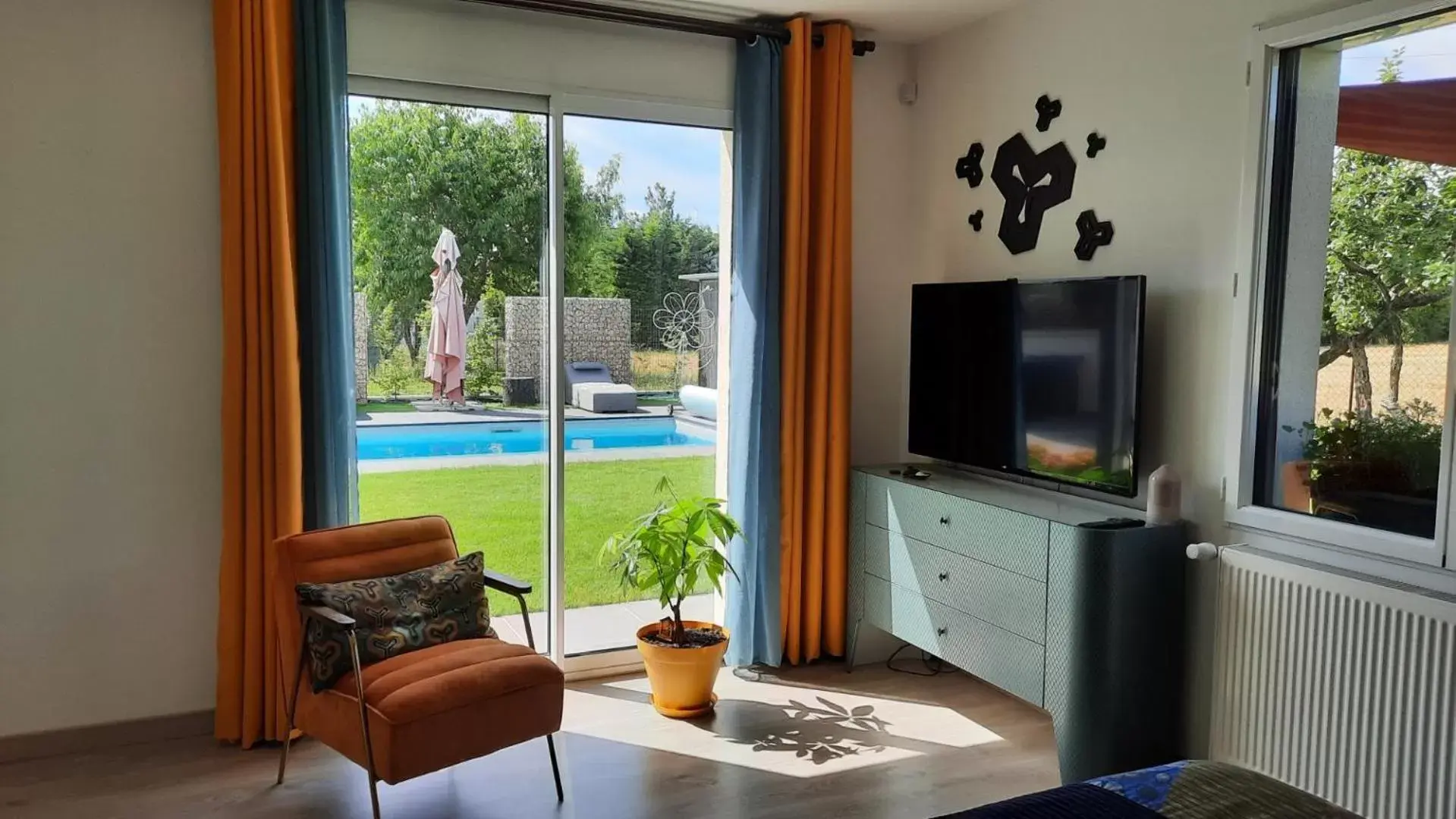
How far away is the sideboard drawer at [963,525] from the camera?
11.0 ft

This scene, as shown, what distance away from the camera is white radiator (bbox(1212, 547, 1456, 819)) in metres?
2.46

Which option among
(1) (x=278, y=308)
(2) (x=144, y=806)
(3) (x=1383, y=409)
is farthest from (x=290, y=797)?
(3) (x=1383, y=409)

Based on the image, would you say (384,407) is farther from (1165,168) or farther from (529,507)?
(1165,168)

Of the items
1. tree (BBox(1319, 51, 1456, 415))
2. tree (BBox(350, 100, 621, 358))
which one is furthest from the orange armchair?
tree (BBox(1319, 51, 1456, 415))

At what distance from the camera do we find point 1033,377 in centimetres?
366

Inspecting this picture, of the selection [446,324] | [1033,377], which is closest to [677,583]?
[446,324]

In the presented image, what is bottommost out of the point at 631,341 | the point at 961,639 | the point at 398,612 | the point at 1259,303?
the point at 961,639

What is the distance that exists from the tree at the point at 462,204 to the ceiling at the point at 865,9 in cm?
71

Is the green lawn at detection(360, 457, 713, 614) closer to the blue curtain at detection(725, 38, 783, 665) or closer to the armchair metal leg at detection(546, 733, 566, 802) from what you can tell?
the blue curtain at detection(725, 38, 783, 665)

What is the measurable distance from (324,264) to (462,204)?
635 millimetres

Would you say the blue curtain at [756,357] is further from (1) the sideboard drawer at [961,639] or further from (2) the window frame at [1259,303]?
(2) the window frame at [1259,303]

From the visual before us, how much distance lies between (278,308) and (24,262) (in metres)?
0.80

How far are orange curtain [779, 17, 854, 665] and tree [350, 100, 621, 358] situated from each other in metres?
0.78

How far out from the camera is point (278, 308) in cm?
341
